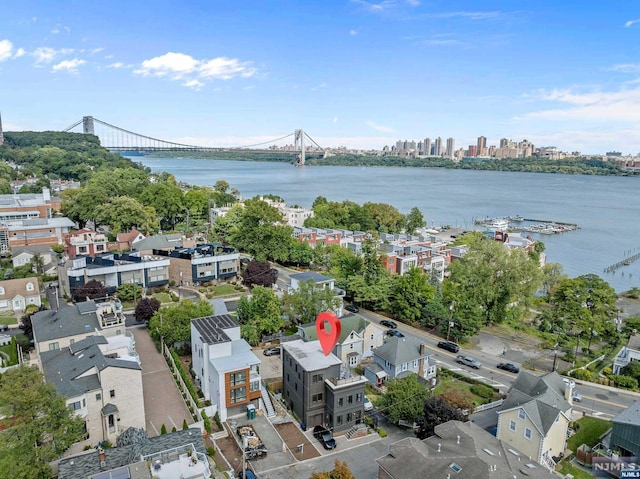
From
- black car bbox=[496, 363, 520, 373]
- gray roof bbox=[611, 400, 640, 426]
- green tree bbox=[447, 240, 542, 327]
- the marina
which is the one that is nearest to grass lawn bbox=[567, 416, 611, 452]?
gray roof bbox=[611, 400, 640, 426]

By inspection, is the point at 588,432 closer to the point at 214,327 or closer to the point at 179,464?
the point at 179,464

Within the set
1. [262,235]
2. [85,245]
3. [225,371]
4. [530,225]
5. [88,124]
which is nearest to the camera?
[225,371]

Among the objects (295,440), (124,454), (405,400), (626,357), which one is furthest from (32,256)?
(626,357)

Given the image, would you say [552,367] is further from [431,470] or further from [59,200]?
[59,200]

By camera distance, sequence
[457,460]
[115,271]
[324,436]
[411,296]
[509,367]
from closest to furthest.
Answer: [457,460]
[324,436]
[509,367]
[411,296]
[115,271]

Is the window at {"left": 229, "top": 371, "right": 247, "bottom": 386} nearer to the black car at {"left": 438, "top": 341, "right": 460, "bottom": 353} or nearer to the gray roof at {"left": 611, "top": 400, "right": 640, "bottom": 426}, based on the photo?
the black car at {"left": 438, "top": 341, "right": 460, "bottom": 353}

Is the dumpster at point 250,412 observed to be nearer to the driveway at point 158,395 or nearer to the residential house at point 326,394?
the residential house at point 326,394

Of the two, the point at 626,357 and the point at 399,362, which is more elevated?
the point at 399,362

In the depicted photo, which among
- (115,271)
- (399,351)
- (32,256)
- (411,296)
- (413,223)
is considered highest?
(32,256)
